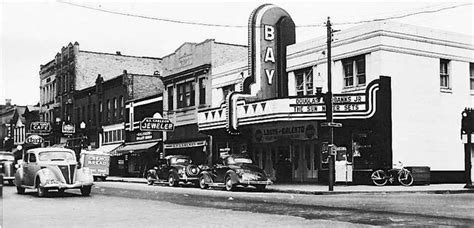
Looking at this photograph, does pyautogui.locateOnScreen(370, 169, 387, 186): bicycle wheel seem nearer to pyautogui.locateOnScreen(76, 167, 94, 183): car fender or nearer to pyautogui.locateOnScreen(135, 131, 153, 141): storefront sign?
pyautogui.locateOnScreen(76, 167, 94, 183): car fender

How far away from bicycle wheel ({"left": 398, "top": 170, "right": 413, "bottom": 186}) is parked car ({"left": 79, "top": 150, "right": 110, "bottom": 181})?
2248 centimetres

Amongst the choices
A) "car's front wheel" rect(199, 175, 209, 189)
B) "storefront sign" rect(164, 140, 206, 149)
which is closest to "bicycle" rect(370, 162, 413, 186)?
"car's front wheel" rect(199, 175, 209, 189)

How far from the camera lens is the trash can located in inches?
1155

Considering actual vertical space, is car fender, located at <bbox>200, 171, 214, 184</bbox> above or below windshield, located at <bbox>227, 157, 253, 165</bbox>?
below

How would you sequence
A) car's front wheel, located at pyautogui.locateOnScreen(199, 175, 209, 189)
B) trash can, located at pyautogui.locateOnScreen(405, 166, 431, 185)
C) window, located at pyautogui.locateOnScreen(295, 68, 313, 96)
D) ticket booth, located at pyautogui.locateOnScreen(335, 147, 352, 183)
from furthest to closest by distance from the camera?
window, located at pyautogui.locateOnScreen(295, 68, 313, 96)
car's front wheel, located at pyautogui.locateOnScreen(199, 175, 209, 189)
ticket booth, located at pyautogui.locateOnScreen(335, 147, 352, 183)
trash can, located at pyautogui.locateOnScreen(405, 166, 431, 185)

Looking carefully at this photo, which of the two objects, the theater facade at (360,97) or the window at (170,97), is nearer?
the theater facade at (360,97)

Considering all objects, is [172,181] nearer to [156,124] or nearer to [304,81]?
[304,81]

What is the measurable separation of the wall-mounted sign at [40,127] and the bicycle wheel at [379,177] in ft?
140

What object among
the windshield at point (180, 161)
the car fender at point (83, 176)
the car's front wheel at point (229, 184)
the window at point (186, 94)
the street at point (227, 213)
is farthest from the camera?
the window at point (186, 94)

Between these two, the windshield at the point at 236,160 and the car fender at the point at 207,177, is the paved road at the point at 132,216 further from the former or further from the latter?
the car fender at the point at 207,177


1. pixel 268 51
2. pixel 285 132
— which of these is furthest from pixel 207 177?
pixel 268 51

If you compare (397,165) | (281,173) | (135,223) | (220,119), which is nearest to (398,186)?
(397,165)

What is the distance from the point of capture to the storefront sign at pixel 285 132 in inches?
1284

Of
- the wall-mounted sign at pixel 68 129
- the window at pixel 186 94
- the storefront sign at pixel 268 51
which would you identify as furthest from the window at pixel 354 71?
the wall-mounted sign at pixel 68 129
